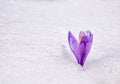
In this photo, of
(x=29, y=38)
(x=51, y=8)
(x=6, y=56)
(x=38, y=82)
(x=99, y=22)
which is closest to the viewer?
(x=38, y=82)

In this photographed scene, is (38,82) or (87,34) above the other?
(87,34)

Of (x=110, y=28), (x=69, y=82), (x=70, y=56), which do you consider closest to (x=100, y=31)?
(x=110, y=28)

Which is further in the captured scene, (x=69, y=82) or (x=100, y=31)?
(x=100, y=31)

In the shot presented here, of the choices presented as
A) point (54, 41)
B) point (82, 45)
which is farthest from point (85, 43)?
point (54, 41)

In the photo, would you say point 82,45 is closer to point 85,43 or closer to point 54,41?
point 85,43

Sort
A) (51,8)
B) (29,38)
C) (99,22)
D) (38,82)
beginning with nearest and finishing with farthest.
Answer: (38,82), (29,38), (99,22), (51,8)

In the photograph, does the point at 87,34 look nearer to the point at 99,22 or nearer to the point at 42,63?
the point at 42,63
